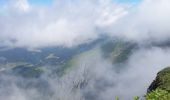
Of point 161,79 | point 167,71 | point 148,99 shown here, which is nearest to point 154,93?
point 148,99

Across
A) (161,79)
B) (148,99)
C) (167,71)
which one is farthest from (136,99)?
(167,71)

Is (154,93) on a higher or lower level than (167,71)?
lower

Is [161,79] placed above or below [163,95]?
above

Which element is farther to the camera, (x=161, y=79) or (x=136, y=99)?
(x=161, y=79)

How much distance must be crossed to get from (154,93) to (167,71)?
256 ft

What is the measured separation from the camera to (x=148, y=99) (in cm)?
2430

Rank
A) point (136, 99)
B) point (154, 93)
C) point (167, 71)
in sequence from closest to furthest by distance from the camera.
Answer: point (136, 99)
point (154, 93)
point (167, 71)

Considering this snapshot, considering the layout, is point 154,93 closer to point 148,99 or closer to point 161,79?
point 148,99

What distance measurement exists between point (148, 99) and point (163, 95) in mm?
1036

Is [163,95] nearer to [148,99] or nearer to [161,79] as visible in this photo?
[148,99]

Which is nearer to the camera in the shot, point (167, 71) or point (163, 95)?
point (163, 95)

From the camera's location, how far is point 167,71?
10094 centimetres

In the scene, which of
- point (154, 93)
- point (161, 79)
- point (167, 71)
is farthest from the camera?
point (167, 71)

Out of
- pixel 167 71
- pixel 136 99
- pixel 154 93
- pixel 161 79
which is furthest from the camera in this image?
pixel 167 71
